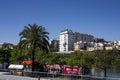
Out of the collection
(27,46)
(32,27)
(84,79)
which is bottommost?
(84,79)

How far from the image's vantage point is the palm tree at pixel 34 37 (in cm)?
4653

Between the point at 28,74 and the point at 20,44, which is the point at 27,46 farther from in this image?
the point at 28,74

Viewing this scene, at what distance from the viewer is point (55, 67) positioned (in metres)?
54.9

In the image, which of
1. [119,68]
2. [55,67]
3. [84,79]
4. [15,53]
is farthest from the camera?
[15,53]

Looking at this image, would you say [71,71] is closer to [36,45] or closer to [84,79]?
[36,45]

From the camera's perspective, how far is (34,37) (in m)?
46.3

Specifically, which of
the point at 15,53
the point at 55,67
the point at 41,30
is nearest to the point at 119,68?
the point at 55,67

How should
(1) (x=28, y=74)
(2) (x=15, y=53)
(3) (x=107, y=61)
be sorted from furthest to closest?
1. (2) (x=15, y=53)
2. (3) (x=107, y=61)
3. (1) (x=28, y=74)

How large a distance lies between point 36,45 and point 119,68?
20231mm

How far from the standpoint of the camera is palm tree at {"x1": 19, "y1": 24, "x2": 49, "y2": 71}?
46531 mm

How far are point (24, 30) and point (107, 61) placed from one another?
532 inches

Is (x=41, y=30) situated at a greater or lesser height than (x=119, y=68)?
greater

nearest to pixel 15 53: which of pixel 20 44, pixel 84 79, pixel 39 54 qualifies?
pixel 39 54

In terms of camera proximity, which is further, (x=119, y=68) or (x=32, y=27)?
(x=119, y=68)
